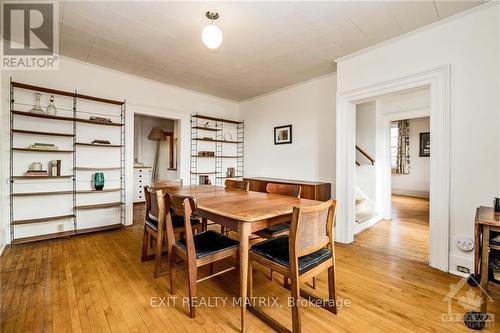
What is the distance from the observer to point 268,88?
4.59 m

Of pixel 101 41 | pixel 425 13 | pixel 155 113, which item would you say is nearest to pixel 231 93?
pixel 155 113

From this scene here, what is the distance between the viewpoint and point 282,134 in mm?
4586

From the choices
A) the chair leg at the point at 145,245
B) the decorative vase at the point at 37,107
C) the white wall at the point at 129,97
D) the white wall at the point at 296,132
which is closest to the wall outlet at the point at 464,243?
the white wall at the point at 296,132

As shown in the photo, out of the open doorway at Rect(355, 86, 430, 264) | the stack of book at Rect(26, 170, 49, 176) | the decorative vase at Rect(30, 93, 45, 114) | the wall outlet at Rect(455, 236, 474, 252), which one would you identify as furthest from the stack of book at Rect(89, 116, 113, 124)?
the wall outlet at Rect(455, 236, 474, 252)

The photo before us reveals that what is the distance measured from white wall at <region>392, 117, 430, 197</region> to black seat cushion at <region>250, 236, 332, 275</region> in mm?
7216

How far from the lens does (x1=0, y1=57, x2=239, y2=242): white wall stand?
2.88 m

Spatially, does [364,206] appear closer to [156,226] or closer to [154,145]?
[156,226]

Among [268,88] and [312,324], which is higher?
[268,88]

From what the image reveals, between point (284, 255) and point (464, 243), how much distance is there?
2.02 m

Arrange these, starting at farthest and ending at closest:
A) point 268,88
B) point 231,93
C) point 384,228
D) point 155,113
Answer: point 231,93 < point 268,88 < point 155,113 < point 384,228

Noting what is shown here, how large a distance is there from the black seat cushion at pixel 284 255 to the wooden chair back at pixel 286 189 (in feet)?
2.36

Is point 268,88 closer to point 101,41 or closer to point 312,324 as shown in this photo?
point 101,41

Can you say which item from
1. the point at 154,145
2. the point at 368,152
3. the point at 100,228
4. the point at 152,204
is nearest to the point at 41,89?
the point at 100,228

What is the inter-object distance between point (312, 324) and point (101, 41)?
3739 millimetres
